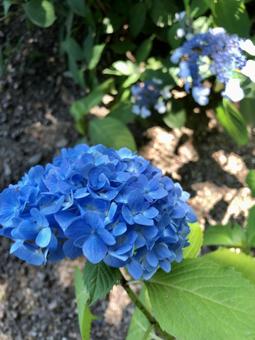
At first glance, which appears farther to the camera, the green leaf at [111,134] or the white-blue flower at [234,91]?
the green leaf at [111,134]

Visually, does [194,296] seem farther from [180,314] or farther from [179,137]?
[179,137]

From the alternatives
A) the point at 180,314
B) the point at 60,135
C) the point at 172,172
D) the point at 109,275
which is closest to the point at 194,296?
the point at 180,314

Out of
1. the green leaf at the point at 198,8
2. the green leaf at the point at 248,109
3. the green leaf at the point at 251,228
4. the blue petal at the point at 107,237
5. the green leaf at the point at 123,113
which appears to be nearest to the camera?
the blue petal at the point at 107,237

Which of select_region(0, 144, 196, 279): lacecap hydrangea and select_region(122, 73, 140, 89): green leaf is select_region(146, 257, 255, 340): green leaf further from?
select_region(122, 73, 140, 89): green leaf

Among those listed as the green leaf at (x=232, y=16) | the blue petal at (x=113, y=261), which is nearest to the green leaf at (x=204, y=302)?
the blue petal at (x=113, y=261)

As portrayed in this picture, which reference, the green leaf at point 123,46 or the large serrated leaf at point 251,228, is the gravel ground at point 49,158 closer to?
the green leaf at point 123,46
